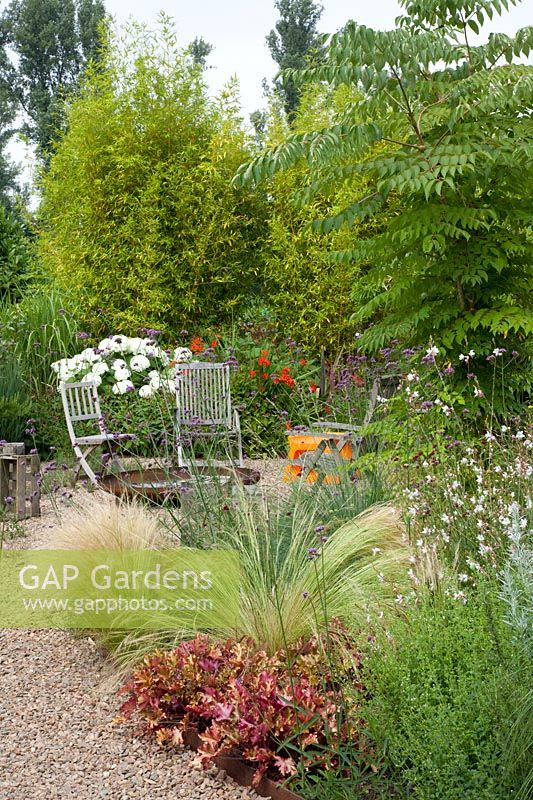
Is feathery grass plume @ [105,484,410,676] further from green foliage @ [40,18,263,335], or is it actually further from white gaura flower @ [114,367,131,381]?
green foliage @ [40,18,263,335]

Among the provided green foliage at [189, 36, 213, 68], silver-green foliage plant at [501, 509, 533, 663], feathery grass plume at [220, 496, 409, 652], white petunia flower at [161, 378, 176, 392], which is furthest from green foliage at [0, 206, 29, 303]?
green foliage at [189, 36, 213, 68]

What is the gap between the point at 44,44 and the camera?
1034 inches

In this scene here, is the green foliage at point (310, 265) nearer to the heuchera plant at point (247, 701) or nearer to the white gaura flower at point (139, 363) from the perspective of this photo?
the white gaura flower at point (139, 363)

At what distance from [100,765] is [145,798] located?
32 cm

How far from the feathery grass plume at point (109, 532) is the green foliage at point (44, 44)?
23.9 metres

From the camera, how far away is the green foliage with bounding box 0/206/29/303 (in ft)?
46.2

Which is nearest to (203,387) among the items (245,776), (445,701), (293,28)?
(245,776)

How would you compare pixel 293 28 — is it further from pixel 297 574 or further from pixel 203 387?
pixel 297 574

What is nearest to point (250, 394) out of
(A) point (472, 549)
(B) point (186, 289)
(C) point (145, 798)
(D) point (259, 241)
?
(B) point (186, 289)

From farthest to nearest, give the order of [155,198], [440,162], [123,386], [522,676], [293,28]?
[293,28]
[155,198]
[123,386]
[440,162]
[522,676]

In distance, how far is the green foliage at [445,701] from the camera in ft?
8.45

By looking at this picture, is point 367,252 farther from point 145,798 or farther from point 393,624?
point 145,798

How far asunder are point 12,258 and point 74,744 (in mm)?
11993

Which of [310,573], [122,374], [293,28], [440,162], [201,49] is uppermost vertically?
[201,49]
